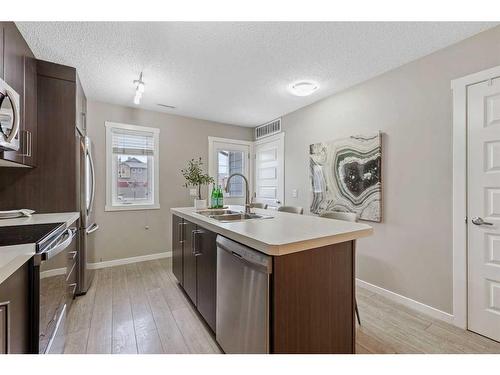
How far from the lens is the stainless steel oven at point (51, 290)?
1165 mm

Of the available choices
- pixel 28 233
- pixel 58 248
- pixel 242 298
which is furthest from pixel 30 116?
pixel 242 298

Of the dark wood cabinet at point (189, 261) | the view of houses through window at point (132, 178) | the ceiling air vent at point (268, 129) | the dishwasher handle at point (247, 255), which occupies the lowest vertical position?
the dark wood cabinet at point (189, 261)

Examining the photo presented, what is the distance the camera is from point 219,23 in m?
1.76

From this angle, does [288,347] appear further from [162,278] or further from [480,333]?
[162,278]

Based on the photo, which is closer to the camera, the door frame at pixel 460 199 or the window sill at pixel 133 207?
the door frame at pixel 460 199

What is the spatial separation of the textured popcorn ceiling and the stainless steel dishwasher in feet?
5.68

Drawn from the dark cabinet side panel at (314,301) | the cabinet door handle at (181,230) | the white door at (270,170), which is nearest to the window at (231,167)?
the white door at (270,170)

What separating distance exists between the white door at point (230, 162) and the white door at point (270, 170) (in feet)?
0.89

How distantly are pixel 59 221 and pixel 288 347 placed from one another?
187cm

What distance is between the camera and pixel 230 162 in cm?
466

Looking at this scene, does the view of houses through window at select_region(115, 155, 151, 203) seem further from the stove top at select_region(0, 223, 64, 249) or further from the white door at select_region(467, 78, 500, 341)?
the white door at select_region(467, 78, 500, 341)

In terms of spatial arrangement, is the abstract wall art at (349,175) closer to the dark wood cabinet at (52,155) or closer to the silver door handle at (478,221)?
the silver door handle at (478,221)

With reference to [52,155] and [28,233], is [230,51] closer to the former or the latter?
[52,155]

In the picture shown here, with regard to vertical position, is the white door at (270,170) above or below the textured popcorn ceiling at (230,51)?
below
